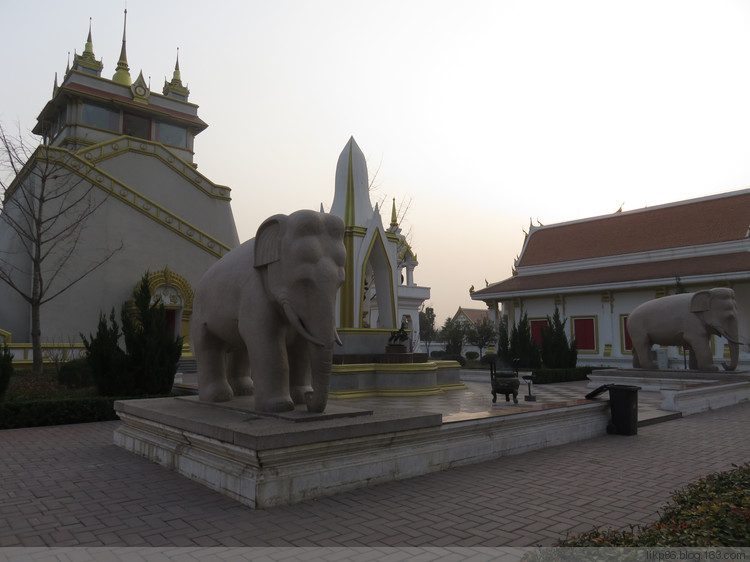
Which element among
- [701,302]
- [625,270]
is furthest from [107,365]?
[625,270]

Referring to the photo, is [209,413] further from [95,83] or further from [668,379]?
[95,83]

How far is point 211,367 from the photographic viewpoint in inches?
263

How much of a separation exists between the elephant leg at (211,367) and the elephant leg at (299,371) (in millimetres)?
1045

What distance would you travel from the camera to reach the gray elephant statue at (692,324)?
13.4 meters

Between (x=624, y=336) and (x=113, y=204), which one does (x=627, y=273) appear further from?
(x=113, y=204)

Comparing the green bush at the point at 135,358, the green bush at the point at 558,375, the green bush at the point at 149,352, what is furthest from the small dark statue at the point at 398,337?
the green bush at the point at 558,375

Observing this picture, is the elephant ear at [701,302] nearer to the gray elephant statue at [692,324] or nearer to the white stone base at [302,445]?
the gray elephant statue at [692,324]

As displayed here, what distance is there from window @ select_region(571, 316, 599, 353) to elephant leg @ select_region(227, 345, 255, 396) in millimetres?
21539

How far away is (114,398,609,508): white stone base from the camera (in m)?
4.59

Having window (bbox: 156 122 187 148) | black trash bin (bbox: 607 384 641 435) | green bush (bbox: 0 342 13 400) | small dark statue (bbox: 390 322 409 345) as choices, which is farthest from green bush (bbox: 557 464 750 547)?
window (bbox: 156 122 187 148)

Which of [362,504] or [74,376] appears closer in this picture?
[362,504]

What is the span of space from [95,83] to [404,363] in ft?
93.2

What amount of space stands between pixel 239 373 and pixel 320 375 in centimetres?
238

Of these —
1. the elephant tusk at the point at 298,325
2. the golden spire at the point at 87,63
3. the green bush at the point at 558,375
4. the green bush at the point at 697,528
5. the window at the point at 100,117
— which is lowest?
the green bush at the point at 558,375
